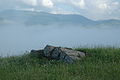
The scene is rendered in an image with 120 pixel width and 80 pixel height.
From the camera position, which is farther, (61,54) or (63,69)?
(61,54)

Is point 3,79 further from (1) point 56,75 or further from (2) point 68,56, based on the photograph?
(2) point 68,56

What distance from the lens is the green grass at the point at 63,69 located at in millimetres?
10594

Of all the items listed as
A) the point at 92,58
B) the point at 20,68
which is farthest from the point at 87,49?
the point at 20,68

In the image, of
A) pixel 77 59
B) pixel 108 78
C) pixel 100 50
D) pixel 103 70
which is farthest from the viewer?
pixel 100 50

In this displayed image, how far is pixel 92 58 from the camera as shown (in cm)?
1401

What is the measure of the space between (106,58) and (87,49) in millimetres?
1781

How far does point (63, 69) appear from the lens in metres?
11.6

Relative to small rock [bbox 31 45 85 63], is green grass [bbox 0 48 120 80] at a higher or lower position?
lower

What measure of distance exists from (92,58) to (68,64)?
152 cm

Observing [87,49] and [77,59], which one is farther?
[87,49]

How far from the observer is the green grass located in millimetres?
10594

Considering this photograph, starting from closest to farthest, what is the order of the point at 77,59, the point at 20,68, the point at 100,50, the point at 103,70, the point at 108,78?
the point at 108,78
the point at 103,70
the point at 20,68
the point at 77,59
the point at 100,50

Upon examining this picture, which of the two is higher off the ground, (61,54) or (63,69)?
(61,54)

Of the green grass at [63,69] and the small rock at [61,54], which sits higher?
the small rock at [61,54]
